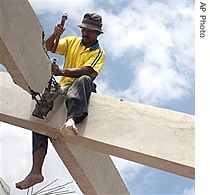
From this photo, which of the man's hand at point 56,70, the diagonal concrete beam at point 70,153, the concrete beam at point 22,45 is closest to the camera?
the concrete beam at point 22,45

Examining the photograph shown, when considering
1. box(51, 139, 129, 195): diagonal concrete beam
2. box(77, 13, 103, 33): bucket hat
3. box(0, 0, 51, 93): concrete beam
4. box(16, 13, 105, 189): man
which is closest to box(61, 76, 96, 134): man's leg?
box(16, 13, 105, 189): man

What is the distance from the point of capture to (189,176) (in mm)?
3693

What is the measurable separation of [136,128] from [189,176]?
48 cm

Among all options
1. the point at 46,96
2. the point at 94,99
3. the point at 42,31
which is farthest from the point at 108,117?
the point at 42,31

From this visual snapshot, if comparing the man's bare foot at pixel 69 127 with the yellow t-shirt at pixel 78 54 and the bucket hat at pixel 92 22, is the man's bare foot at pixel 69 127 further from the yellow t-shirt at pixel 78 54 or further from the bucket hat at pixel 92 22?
the bucket hat at pixel 92 22

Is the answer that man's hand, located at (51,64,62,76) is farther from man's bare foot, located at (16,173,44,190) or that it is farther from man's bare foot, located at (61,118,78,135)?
man's bare foot, located at (16,173,44,190)

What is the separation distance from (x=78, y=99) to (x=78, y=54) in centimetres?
51

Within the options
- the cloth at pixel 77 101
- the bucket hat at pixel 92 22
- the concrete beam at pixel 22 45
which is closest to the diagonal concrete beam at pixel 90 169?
the cloth at pixel 77 101

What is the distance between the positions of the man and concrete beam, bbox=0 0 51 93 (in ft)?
0.74

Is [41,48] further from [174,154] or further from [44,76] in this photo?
[174,154]

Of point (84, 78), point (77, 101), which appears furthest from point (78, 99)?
point (84, 78)

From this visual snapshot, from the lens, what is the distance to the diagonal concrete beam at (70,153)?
4.10m

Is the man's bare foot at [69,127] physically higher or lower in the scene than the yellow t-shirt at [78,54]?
lower
